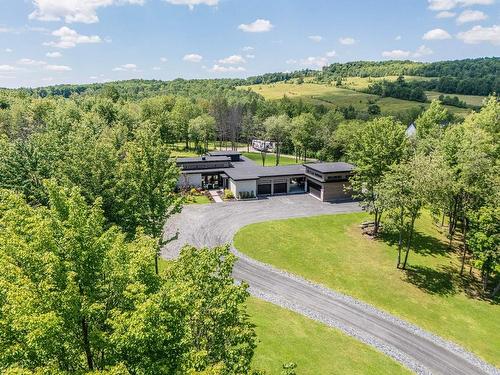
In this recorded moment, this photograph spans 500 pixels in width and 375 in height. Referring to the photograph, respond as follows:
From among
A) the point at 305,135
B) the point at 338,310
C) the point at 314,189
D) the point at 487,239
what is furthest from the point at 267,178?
the point at 487,239

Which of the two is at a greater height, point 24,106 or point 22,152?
point 24,106

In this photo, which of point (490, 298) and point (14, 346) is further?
point (490, 298)

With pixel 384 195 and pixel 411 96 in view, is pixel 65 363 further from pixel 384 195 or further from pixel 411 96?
pixel 411 96

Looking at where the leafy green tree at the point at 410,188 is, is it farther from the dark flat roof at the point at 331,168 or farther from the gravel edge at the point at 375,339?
the dark flat roof at the point at 331,168

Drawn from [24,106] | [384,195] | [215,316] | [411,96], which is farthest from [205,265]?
[411,96]

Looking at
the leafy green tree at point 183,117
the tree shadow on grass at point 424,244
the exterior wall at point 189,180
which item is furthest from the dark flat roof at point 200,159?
the tree shadow on grass at point 424,244

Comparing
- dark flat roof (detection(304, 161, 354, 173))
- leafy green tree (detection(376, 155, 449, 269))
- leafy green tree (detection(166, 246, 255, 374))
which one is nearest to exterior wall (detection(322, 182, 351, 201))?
dark flat roof (detection(304, 161, 354, 173))

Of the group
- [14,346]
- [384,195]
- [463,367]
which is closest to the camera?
[14,346]

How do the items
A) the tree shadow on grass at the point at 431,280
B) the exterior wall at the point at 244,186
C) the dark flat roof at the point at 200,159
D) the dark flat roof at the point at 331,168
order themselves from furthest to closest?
1. the dark flat roof at the point at 200,159
2. the exterior wall at the point at 244,186
3. the dark flat roof at the point at 331,168
4. the tree shadow on grass at the point at 431,280
